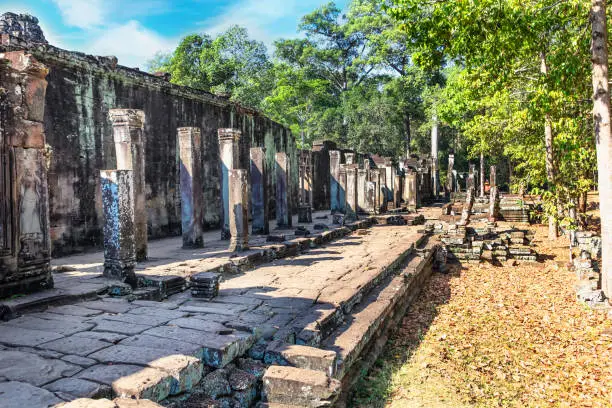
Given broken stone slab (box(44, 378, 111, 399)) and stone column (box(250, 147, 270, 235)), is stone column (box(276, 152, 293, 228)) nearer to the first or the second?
stone column (box(250, 147, 270, 235))

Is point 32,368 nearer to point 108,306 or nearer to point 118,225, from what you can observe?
point 108,306

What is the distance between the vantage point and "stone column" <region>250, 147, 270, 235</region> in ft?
36.7

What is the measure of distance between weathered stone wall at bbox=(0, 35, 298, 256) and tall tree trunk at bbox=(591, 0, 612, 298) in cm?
706

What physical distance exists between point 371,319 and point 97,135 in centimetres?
772

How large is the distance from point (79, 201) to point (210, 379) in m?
7.43

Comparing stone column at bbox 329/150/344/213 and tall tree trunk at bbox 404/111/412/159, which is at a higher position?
tall tree trunk at bbox 404/111/412/159

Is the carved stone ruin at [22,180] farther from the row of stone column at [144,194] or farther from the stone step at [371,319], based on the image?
the stone step at [371,319]

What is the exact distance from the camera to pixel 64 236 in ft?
29.6

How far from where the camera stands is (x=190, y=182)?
9.00 metres

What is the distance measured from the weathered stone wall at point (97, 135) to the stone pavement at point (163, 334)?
8.29 feet

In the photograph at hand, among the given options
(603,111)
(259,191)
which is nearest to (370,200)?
(259,191)

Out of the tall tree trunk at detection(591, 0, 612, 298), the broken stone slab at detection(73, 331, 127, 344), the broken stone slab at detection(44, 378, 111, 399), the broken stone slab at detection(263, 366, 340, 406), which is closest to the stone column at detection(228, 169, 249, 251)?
the broken stone slab at detection(73, 331, 127, 344)

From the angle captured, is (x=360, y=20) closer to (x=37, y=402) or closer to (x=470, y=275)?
(x=470, y=275)

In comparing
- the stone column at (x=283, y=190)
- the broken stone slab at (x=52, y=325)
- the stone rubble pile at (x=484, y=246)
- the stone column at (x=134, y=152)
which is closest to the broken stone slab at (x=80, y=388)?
the broken stone slab at (x=52, y=325)
